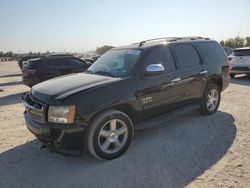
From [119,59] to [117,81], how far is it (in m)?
0.95

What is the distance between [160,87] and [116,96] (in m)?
1.03

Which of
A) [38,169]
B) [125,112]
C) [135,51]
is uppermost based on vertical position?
[135,51]

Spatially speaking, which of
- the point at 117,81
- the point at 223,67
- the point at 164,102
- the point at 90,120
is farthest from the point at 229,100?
the point at 90,120

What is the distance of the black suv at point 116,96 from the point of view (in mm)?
3707

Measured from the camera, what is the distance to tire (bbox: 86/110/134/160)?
3.82 m

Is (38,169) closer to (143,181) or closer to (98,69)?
(143,181)

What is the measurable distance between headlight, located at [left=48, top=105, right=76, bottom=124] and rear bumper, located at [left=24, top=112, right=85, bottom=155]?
0.28 feet

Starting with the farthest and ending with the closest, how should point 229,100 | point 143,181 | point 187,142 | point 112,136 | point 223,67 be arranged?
point 229,100, point 223,67, point 187,142, point 112,136, point 143,181

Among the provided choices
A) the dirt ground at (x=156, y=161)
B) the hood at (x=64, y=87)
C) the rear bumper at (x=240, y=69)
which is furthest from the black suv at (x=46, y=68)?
the rear bumper at (x=240, y=69)

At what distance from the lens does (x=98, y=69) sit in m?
5.17

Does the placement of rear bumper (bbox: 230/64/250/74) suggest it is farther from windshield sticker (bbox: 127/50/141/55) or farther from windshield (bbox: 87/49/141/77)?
windshield sticker (bbox: 127/50/141/55)

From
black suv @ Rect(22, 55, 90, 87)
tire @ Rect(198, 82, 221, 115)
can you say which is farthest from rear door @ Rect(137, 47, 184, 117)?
black suv @ Rect(22, 55, 90, 87)

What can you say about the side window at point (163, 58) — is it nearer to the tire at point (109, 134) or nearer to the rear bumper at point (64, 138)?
the tire at point (109, 134)

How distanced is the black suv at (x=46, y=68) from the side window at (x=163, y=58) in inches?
289
